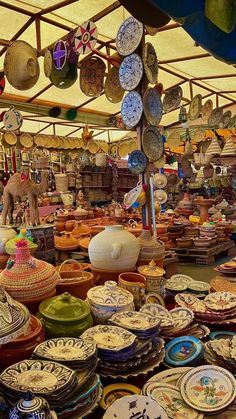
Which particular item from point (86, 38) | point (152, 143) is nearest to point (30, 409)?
point (152, 143)

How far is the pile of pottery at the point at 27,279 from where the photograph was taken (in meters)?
1.50

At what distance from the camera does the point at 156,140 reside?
3.49m

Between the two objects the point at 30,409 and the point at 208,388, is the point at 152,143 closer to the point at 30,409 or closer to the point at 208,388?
the point at 208,388

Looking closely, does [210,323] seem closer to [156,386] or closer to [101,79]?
[156,386]

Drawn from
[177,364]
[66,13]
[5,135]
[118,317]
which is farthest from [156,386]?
[5,135]

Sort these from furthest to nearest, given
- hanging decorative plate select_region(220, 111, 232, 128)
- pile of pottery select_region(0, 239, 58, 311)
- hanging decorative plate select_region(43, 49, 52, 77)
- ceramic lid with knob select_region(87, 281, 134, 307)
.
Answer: hanging decorative plate select_region(220, 111, 232, 128), hanging decorative plate select_region(43, 49, 52, 77), ceramic lid with knob select_region(87, 281, 134, 307), pile of pottery select_region(0, 239, 58, 311)

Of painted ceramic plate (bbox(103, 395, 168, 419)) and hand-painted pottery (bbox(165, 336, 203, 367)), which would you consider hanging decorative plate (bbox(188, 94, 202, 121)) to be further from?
painted ceramic plate (bbox(103, 395, 168, 419))

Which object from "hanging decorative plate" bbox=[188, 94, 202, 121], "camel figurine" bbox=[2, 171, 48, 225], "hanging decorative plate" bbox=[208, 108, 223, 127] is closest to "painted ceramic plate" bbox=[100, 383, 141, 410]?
"camel figurine" bbox=[2, 171, 48, 225]

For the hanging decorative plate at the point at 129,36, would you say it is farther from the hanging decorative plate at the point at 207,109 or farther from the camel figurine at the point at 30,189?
the hanging decorative plate at the point at 207,109

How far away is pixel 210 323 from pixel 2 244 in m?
1.31

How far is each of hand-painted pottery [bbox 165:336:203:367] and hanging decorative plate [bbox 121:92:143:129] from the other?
2.18 metres

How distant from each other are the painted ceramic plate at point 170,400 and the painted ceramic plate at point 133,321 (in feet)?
0.70

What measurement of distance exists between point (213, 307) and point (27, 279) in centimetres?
97

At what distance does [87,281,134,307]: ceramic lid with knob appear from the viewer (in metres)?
1.61
